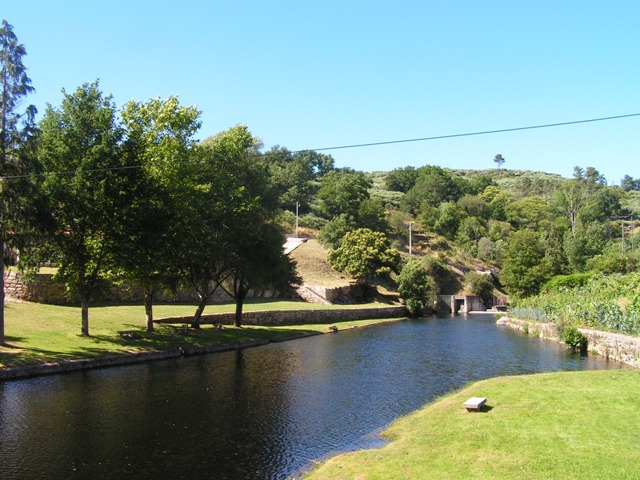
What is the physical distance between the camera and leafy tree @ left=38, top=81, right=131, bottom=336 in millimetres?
29406

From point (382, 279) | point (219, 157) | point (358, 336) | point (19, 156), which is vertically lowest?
point (358, 336)

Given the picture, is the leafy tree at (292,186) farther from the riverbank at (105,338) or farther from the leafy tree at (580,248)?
the riverbank at (105,338)

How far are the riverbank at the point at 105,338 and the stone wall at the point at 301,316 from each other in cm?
15

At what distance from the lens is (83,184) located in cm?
2945

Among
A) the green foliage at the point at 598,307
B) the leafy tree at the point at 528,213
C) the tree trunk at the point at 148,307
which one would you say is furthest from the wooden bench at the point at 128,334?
the leafy tree at the point at 528,213

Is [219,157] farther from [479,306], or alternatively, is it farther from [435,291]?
[479,306]

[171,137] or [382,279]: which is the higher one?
[171,137]

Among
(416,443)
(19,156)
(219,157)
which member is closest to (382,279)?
(219,157)

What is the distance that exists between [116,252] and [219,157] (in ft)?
37.3

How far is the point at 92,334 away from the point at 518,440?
26851 mm

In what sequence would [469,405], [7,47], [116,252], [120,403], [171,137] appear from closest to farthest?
[469,405]
[120,403]
[7,47]
[116,252]
[171,137]

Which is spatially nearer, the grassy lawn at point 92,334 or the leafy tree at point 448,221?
the grassy lawn at point 92,334

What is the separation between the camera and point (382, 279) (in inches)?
3201

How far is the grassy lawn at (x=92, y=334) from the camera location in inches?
1039
